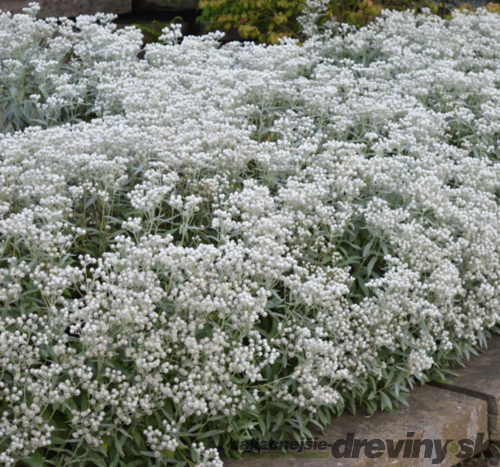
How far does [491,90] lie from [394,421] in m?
3.34

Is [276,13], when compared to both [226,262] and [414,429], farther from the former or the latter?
[414,429]

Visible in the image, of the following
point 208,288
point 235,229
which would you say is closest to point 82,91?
point 235,229

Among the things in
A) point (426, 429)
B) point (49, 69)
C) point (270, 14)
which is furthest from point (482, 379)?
point (270, 14)

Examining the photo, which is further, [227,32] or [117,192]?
[227,32]

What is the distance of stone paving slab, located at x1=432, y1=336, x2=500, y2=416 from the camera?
4.38 m

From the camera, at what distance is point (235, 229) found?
13.9ft

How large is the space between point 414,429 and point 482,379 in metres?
Answer: 0.82

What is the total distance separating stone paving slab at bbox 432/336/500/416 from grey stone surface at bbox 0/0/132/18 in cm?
744

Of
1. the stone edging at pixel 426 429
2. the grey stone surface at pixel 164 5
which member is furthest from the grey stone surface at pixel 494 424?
the grey stone surface at pixel 164 5

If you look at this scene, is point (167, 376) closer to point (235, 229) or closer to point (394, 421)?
point (235, 229)

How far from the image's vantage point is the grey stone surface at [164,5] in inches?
428

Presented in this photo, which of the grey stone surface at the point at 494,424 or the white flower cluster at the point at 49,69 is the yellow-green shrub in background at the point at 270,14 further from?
the grey stone surface at the point at 494,424

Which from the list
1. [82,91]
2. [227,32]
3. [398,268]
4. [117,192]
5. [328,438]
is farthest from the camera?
[227,32]

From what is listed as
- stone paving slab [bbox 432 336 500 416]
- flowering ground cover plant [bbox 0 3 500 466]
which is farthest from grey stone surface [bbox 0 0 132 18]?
stone paving slab [bbox 432 336 500 416]
